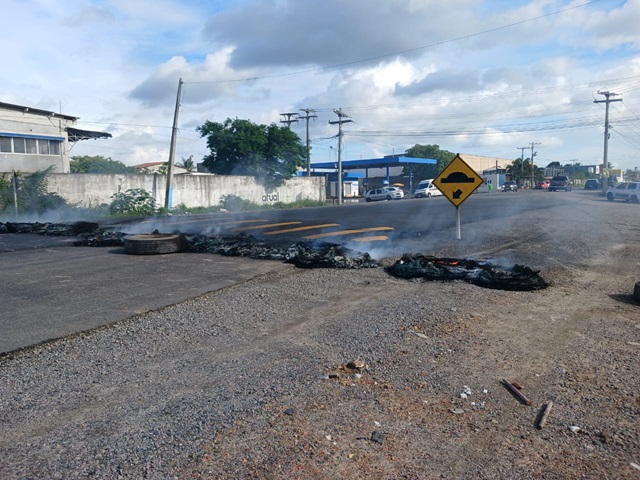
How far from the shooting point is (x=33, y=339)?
18.9 ft

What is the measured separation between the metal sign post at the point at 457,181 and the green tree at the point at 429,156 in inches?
2810

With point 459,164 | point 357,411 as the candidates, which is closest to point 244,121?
point 459,164

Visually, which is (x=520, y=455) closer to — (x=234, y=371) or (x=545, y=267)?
(x=234, y=371)

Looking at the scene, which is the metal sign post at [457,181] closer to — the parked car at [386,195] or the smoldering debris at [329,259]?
the smoldering debris at [329,259]

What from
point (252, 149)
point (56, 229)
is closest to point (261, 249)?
point (56, 229)

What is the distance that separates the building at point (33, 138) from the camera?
31391 mm

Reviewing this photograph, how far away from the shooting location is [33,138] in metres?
32.7

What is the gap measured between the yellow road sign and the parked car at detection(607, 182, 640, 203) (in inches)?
1235

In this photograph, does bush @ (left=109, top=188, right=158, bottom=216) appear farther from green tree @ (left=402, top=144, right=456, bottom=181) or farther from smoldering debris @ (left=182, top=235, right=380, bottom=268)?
green tree @ (left=402, top=144, right=456, bottom=181)

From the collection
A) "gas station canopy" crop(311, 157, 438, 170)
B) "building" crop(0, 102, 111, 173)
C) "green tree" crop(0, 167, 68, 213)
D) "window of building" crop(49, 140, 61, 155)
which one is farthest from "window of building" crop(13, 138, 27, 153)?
"gas station canopy" crop(311, 157, 438, 170)

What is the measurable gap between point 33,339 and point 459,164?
9.18m

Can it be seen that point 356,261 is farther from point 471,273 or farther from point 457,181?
point 457,181

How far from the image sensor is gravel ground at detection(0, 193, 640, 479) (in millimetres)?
3365

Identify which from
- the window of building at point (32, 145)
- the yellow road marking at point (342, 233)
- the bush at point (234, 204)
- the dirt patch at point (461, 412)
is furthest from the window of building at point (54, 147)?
the dirt patch at point (461, 412)
